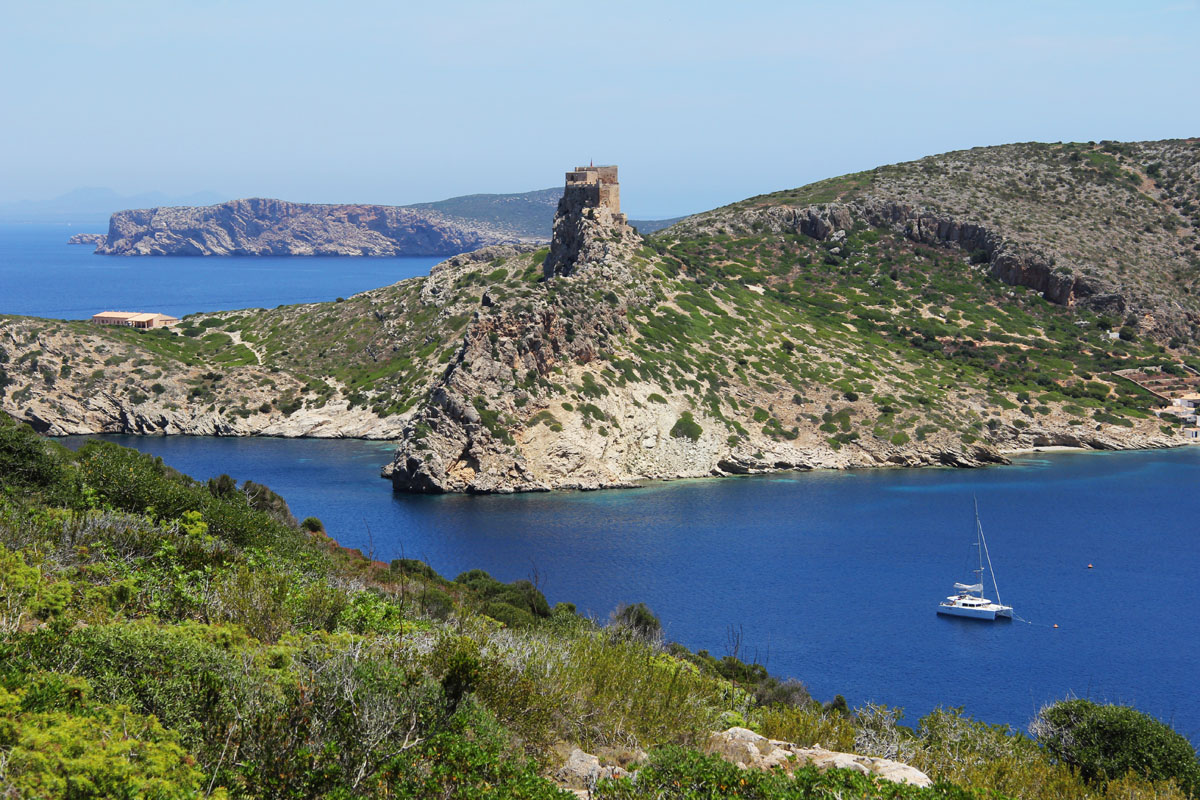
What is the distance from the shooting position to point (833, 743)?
847 inches

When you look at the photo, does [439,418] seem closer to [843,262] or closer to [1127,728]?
[1127,728]

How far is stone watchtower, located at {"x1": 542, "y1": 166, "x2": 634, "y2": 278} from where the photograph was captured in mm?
107812

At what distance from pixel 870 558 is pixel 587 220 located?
55.4 metres

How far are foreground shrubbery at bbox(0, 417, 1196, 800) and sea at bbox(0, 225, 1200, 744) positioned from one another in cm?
1474

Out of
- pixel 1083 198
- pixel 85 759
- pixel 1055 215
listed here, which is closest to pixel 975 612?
pixel 85 759

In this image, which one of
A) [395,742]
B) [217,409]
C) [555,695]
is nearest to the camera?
[395,742]

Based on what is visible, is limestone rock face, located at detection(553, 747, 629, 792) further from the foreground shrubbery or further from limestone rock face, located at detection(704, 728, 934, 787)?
limestone rock face, located at detection(704, 728, 934, 787)

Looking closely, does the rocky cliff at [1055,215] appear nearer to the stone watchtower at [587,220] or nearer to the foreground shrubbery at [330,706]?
the stone watchtower at [587,220]

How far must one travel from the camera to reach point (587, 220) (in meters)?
109

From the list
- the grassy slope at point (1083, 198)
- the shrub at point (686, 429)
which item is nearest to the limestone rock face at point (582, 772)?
the shrub at point (686, 429)

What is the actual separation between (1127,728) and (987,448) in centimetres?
7271

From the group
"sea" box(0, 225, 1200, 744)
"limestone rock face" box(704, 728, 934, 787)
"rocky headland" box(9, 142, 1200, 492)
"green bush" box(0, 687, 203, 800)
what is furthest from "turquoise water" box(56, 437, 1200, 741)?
"green bush" box(0, 687, 203, 800)

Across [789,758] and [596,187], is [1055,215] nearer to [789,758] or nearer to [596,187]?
[596,187]

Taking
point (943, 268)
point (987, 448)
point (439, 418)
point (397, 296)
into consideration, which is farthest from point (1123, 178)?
point (439, 418)
